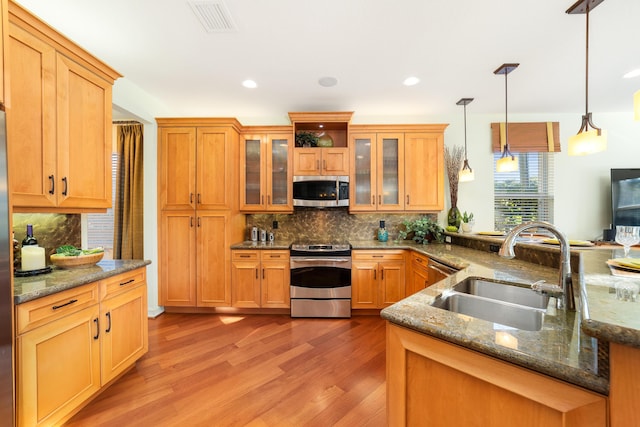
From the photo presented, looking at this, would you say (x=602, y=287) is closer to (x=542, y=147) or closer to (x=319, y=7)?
(x=319, y=7)

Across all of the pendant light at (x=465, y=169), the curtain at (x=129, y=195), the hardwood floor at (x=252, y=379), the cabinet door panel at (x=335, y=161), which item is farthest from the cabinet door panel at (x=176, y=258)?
the pendant light at (x=465, y=169)

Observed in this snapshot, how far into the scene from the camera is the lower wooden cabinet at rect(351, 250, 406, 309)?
9.91 feet

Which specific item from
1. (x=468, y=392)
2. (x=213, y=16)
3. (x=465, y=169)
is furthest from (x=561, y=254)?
(x=213, y=16)

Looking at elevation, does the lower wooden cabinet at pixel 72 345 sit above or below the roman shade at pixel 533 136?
below

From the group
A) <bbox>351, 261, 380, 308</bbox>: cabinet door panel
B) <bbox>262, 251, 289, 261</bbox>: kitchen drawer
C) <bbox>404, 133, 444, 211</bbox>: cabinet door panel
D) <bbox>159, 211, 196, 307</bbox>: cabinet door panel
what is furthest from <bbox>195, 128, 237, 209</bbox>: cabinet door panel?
<bbox>404, 133, 444, 211</bbox>: cabinet door panel

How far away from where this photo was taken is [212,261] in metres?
3.05

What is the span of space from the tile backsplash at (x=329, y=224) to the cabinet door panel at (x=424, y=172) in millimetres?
373

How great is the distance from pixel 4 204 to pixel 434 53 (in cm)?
306

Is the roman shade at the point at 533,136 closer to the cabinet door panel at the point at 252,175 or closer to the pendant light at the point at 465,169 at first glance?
the pendant light at the point at 465,169

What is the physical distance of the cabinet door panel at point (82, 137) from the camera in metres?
1.64

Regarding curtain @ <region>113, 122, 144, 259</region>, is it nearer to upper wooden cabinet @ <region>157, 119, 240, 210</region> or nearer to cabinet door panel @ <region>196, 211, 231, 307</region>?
upper wooden cabinet @ <region>157, 119, 240, 210</region>

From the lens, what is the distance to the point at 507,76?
2.52 m

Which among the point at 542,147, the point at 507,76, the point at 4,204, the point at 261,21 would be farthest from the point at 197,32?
the point at 542,147

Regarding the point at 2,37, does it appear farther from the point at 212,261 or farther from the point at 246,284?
the point at 246,284
